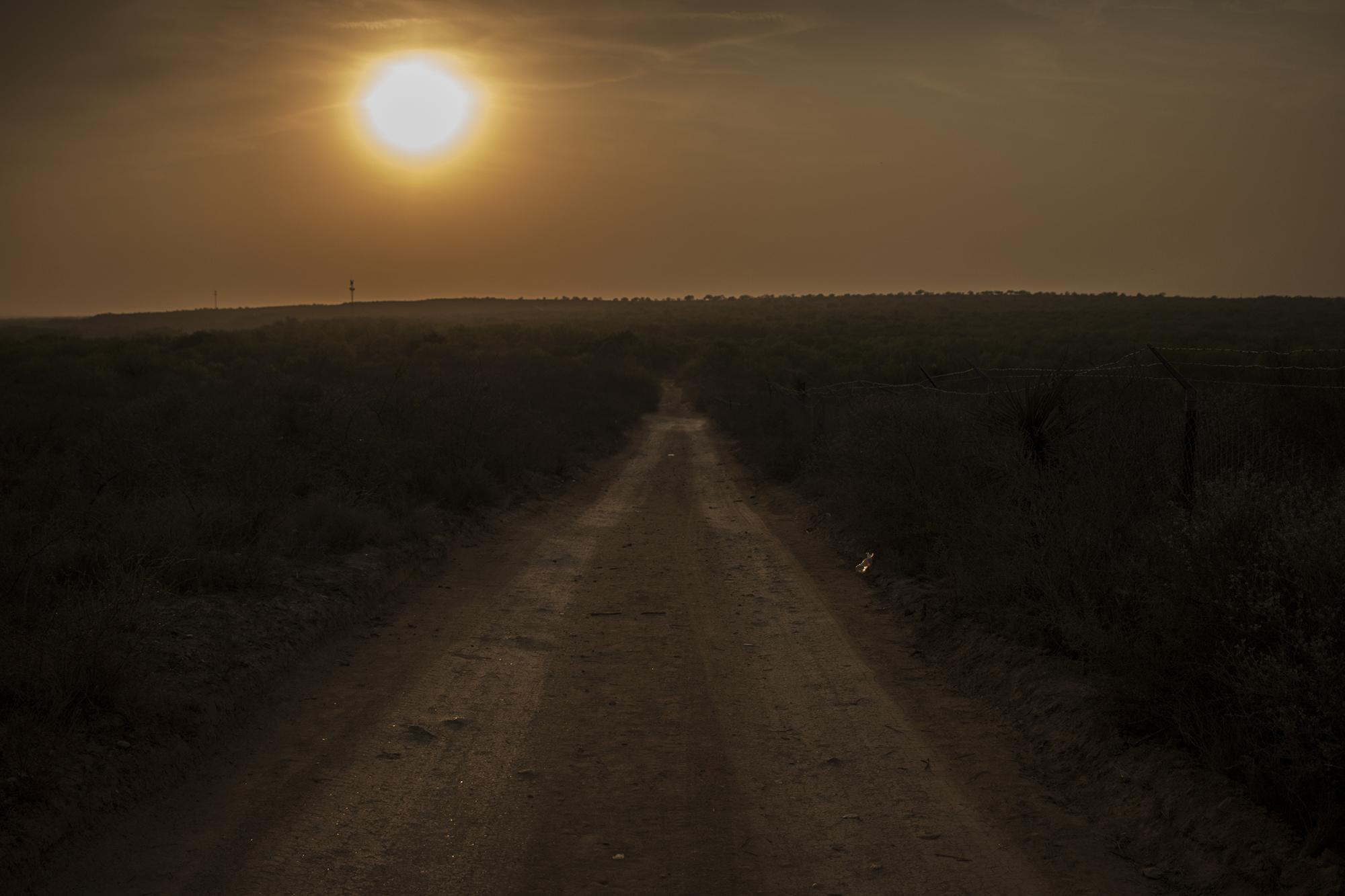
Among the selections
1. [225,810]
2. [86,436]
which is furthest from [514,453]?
[225,810]

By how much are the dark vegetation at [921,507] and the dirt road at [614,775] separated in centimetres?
98

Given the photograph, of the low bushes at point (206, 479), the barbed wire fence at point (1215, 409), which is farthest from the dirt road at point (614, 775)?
the barbed wire fence at point (1215, 409)

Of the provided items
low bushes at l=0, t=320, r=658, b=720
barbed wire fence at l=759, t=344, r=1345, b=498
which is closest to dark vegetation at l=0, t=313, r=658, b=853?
low bushes at l=0, t=320, r=658, b=720

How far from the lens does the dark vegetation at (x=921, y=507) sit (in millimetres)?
5172

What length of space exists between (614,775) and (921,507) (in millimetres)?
6776

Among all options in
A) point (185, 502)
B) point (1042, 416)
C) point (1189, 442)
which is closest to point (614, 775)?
point (1189, 442)

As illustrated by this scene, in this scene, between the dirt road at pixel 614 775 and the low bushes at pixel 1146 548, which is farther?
the low bushes at pixel 1146 548

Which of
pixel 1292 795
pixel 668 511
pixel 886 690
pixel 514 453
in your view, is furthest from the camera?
pixel 514 453

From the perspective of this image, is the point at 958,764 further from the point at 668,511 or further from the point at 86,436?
the point at 86,436

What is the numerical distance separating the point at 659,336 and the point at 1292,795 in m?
77.3

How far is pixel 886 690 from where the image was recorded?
745cm

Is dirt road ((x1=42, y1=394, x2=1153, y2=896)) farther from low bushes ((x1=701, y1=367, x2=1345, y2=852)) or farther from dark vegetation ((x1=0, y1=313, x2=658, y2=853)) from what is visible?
low bushes ((x1=701, y1=367, x2=1345, y2=852))

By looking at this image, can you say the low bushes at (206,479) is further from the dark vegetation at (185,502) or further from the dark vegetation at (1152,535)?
the dark vegetation at (1152,535)

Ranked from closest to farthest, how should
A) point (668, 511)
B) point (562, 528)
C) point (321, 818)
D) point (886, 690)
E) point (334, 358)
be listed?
point (321, 818) < point (886, 690) < point (562, 528) < point (668, 511) < point (334, 358)
